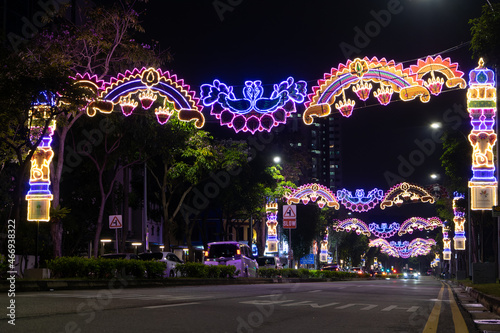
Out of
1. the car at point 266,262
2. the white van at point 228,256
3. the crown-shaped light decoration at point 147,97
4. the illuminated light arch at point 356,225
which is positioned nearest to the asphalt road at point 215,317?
the crown-shaped light decoration at point 147,97

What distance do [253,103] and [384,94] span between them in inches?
210

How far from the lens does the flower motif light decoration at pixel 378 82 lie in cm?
2677

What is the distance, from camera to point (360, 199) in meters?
57.8

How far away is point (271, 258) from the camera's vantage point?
50.7 metres

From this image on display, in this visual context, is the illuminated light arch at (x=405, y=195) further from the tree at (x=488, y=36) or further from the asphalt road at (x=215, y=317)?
the asphalt road at (x=215, y=317)

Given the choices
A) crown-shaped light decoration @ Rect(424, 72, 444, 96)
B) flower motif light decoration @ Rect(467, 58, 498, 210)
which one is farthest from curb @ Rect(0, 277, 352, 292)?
crown-shaped light decoration @ Rect(424, 72, 444, 96)

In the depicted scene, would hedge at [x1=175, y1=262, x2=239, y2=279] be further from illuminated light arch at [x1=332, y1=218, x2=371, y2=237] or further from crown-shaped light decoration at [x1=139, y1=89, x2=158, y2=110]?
illuminated light arch at [x1=332, y1=218, x2=371, y2=237]

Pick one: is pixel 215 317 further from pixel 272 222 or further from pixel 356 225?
pixel 356 225

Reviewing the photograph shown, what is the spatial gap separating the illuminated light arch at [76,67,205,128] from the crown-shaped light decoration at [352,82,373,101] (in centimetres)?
640

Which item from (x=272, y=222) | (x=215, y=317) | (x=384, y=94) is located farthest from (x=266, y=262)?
(x=215, y=317)

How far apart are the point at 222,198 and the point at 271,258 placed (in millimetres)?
5867

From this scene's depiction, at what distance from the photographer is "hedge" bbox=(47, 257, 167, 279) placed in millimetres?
24078

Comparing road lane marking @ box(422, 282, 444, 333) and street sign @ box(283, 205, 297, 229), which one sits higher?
street sign @ box(283, 205, 297, 229)

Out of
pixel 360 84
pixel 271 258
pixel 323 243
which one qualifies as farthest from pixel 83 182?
pixel 323 243
